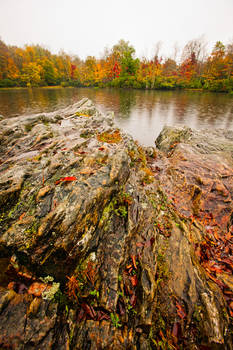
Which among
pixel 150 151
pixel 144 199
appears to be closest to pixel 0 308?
pixel 144 199

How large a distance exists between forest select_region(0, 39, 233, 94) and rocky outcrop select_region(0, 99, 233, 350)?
184 ft

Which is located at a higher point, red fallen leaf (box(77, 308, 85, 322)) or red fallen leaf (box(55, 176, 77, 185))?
red fallen leaf (box(55, 176, 77, 185))

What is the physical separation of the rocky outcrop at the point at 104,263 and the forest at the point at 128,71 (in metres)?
56.0

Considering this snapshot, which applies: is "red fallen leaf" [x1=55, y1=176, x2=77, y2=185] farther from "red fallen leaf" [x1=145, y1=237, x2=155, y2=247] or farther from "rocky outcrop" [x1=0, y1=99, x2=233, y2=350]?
"red fallen leaf" [x1=145, y1=237, x2=155, y2=247]

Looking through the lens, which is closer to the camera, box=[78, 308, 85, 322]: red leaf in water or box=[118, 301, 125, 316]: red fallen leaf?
box=[78, 308, 85, 322]: red leaf in water

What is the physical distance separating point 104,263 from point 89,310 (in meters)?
0.71

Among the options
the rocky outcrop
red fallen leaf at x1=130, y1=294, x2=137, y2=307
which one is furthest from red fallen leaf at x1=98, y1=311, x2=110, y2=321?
red fallen leaf at x1=130, y1=294, x2=137, y2=307

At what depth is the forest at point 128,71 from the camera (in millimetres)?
45656

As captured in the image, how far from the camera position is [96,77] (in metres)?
67.2

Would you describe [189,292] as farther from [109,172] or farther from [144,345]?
[109,172]

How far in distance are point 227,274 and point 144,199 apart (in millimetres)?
2579

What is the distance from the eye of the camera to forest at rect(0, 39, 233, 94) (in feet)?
150

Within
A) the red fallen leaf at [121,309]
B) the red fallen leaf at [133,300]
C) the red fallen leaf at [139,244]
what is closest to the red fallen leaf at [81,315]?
the red fallen leaf at [121,309]

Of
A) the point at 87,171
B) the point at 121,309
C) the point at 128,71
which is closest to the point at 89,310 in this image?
the point at 121,309
